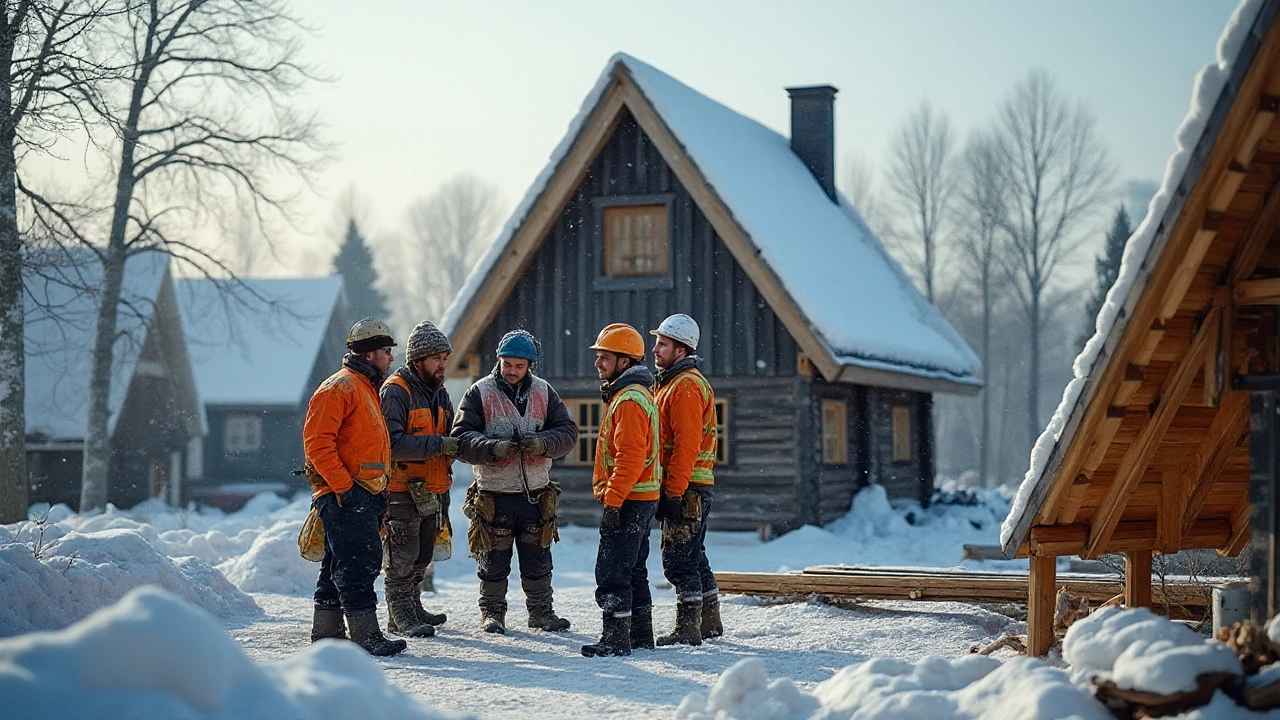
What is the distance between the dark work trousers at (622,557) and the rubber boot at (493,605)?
120 centimetres

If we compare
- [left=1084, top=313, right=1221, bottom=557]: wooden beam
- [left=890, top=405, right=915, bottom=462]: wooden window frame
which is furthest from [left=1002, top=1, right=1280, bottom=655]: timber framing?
[left=890, top=405, right=915, bottom=462]: wooden window frame

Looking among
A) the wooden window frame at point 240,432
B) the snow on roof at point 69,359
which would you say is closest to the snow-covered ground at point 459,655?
the snow on roof at point 69,359

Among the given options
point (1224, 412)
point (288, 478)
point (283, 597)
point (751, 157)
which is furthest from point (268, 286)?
point (1224, 412)

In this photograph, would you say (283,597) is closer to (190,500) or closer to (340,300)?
(190,500)

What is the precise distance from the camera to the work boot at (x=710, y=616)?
9.09m

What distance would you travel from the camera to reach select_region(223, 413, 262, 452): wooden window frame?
1347 inches

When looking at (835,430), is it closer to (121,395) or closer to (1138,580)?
(1138,580)

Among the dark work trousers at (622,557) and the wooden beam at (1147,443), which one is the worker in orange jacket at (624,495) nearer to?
the dark work trousers at (622,557)

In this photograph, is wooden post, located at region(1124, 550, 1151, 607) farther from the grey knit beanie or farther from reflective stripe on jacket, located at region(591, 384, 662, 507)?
the grey knit beanie

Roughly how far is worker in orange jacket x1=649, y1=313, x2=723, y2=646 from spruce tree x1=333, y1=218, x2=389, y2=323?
47.0 m

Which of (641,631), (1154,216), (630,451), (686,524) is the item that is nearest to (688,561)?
(686,524)

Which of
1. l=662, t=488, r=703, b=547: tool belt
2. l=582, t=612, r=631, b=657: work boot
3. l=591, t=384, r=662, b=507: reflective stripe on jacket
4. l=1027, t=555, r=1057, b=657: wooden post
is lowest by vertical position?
l=582, t=612, r=631, b=657: work boot

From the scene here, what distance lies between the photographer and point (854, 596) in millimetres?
10195

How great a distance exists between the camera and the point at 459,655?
8.33 metres
